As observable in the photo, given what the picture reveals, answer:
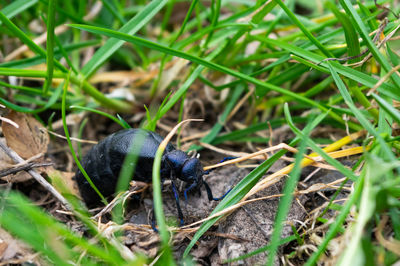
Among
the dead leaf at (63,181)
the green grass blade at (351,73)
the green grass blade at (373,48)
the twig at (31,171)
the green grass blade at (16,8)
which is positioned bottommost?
the dead leaf at (63,181)

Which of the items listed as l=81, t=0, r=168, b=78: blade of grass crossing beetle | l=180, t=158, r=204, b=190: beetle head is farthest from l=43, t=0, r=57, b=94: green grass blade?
l=180, t=158, r=204, b=190: beetle head

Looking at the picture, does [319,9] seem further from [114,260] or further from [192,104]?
[114,260]

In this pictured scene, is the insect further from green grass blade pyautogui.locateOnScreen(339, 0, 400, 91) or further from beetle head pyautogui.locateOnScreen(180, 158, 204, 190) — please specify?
green grass blade pyautogui.locateOnScreen(339, 0, 400, 91)

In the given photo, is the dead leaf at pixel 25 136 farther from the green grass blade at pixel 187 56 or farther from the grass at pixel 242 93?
the green grass blade at pixel 187 56

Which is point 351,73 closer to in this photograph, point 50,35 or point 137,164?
point 137,164

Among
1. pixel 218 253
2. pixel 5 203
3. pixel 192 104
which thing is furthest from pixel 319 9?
pixel 5 203

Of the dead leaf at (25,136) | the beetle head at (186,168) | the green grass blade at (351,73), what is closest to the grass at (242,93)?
the green grass blade at (351,73)
